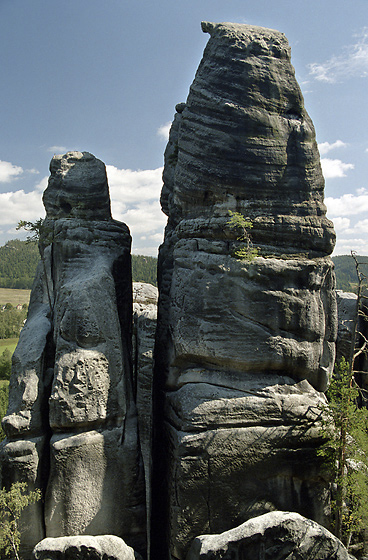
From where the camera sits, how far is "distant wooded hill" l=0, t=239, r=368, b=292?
252ft

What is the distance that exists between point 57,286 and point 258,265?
175 inches

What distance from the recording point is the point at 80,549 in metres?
7.14

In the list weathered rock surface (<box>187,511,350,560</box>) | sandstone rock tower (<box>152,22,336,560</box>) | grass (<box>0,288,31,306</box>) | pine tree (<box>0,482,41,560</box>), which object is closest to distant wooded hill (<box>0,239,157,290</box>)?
grass (<box>0,288,31,306</box>)

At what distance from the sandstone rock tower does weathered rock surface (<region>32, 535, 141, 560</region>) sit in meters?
1.17

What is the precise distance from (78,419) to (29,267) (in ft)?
394

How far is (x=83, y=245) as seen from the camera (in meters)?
10.0

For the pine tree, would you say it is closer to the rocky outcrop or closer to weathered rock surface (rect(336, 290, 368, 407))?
the rocky outcrop

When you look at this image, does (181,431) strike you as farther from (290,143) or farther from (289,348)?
(290,143)

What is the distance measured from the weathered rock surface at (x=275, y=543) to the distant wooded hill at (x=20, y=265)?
70887mm

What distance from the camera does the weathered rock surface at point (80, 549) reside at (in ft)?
23.4

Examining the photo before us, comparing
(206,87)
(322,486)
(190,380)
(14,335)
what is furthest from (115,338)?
(14,335)

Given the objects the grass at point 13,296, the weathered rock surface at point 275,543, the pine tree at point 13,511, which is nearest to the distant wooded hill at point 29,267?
the grass at point 13,296

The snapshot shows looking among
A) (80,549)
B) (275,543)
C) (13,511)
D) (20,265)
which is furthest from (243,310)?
(20,265)

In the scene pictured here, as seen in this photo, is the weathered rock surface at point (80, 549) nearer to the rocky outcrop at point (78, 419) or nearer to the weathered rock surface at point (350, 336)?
the rocky outcrop at point (78, 419)
